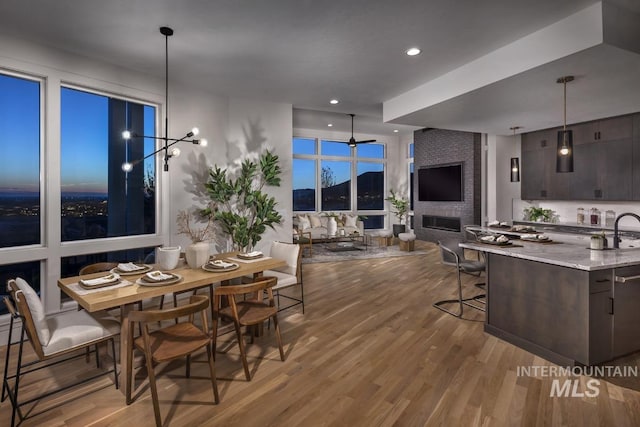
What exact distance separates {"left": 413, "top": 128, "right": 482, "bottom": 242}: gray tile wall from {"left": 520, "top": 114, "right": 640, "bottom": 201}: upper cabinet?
3.59 feet

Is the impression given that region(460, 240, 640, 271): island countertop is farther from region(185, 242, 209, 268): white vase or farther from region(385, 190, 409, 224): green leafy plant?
region(385, 190, 409, 224): green leafy plant

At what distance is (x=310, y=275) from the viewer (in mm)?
5949

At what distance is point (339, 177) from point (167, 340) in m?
8.73

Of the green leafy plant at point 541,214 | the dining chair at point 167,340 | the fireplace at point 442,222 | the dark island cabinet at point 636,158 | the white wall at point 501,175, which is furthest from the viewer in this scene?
the fireplace at point 442,222

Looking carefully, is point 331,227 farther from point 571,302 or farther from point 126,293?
point 126,293

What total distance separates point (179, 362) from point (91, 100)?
130 inches

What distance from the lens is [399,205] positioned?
10422 mm

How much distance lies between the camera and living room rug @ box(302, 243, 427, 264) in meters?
7.33

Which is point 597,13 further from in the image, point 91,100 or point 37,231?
point 37,231

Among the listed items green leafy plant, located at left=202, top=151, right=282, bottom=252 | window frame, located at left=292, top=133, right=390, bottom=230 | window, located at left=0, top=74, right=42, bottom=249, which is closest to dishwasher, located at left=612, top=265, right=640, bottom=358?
green leafy plant, located at left=202, top=151, right=282, bottom=252

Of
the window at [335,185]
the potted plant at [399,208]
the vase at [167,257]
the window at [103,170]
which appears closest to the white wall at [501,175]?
the potted plant at [399,208]

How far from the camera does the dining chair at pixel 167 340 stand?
2.03 metres

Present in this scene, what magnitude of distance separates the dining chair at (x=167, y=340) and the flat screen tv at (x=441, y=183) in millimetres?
7751

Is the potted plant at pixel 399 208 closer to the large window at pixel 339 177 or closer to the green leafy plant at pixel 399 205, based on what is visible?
the green leafy plant at pixel 399 205
